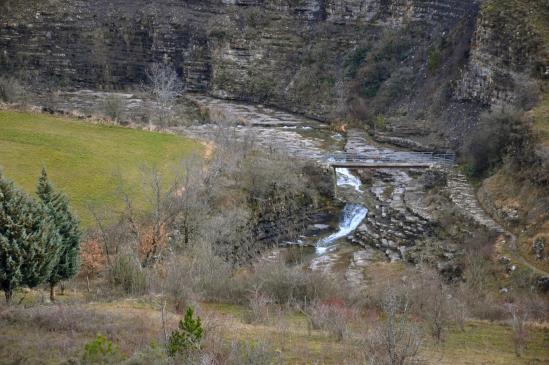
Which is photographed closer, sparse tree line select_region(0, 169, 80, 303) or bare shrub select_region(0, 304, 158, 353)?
bare shrub select_region(0, 304, 158, 353)

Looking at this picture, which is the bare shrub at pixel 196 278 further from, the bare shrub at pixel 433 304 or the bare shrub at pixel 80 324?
the bare shrub at pixel 433 304

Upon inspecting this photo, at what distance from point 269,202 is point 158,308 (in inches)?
613

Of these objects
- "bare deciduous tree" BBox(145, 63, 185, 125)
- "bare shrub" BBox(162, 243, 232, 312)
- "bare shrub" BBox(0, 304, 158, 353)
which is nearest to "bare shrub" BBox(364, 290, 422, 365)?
"bare shrub" BBox(0, 304, 158, 353)

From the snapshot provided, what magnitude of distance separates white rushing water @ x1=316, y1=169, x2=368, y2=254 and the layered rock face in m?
7.78

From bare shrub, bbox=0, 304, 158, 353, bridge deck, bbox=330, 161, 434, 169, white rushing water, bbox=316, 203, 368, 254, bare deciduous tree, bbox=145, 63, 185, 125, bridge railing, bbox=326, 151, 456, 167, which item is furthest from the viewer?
bare deciduous tree, bbox=145, 63, 185, 125

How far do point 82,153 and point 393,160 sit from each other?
15.0 meters

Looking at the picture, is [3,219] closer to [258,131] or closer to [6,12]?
[258,131]

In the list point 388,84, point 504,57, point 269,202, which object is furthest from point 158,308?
point 388,84

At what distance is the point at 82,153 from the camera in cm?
3136

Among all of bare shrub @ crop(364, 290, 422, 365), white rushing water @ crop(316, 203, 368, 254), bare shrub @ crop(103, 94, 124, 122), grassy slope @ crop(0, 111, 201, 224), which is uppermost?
bare shrub @ crop(364, 290, 422, 365)

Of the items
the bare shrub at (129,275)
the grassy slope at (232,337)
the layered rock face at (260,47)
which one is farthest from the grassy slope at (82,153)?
the layered rock face at (260,47)

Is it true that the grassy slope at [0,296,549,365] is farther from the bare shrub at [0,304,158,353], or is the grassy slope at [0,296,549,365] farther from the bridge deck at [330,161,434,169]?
the bridge deck at [330,161,434,169]

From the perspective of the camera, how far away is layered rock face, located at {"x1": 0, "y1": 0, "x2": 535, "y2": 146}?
4703cm

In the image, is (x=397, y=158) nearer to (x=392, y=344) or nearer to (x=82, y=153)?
(x=82, y=153)
